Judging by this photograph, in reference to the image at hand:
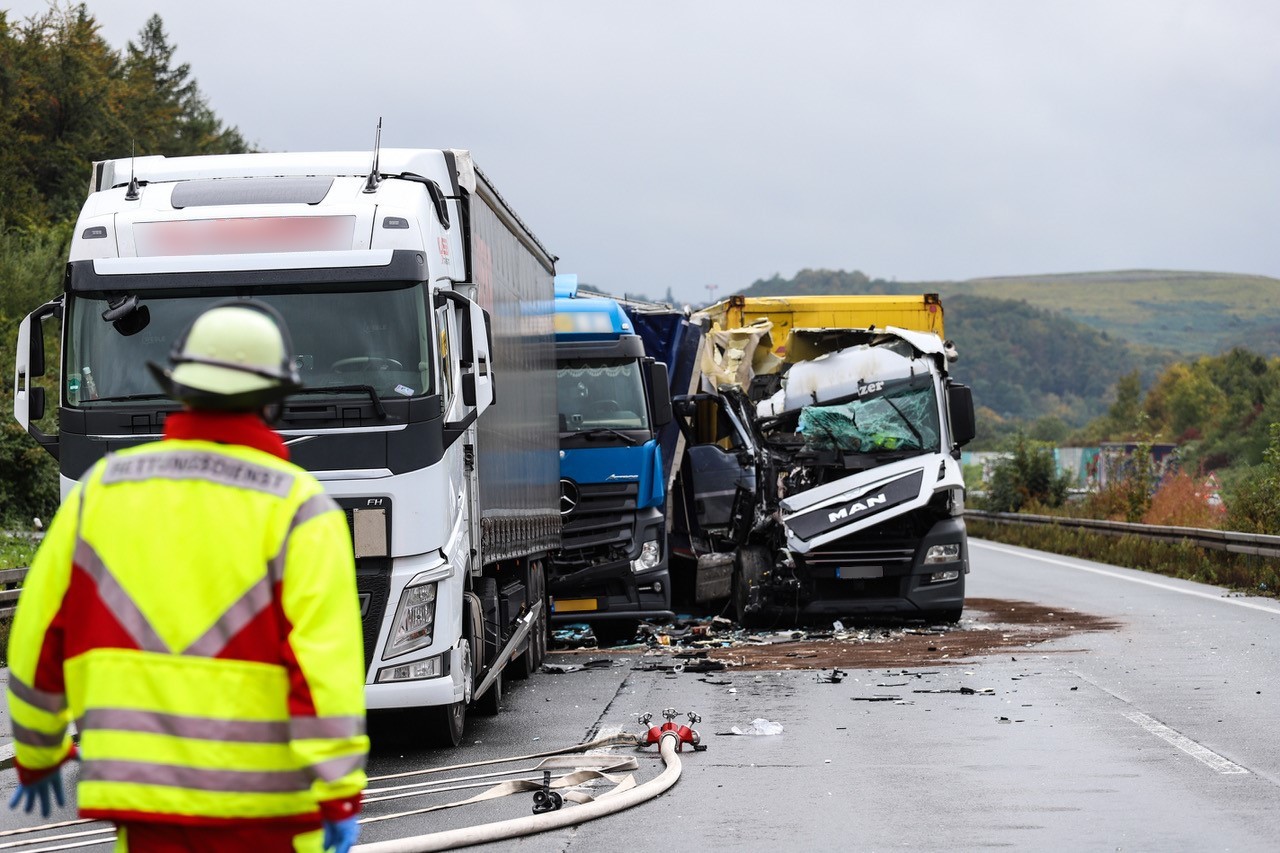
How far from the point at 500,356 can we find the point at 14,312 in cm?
2464

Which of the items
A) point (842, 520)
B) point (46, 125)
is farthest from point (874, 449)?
point (46, 125)

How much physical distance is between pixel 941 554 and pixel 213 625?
47.3ft

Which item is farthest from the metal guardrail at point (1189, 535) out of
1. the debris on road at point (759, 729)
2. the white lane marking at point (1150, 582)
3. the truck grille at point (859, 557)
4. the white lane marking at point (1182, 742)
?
the debris on road at point (759, 729)

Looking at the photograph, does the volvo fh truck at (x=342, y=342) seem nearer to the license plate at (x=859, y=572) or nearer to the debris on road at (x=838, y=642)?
the debris on road at (x=838, y=642)

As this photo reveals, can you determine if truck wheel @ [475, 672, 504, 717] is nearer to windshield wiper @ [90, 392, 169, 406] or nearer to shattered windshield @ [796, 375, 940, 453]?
windshield wiper @ [90, 392, 169, 406]

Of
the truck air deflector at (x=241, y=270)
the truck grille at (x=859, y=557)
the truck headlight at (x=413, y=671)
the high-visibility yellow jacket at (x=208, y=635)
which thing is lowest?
the truck grille at (x=859, y=557)

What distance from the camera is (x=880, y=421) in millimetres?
17906

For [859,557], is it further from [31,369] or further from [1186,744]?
[31,369]

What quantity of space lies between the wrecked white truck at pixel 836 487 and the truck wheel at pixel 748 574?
1 centimetres

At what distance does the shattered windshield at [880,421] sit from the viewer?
17797mm

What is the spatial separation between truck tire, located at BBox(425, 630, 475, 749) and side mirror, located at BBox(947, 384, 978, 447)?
8.55 metres

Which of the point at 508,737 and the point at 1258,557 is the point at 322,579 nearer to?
the point at 508,737

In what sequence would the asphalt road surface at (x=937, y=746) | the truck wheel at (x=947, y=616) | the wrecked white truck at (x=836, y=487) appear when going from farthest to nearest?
the truck wheel at (x=947, y=616) → the wrecked white truck at (x=836, y=487) → the asphalt road surface at (x=937, y=746)

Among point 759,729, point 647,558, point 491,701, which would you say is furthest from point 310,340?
point 647,558
